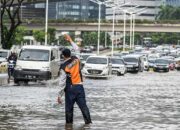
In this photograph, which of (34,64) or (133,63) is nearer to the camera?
(34,64)

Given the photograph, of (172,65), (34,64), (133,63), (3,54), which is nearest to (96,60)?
(3,54)

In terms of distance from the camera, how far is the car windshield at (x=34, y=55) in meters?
37.3

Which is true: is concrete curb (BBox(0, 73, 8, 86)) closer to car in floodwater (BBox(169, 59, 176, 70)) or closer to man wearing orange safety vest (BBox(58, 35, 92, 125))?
man wearing orange safety vest (BBox(58, 35, 92, 125))

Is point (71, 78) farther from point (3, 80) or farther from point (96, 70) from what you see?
point (96, 70)

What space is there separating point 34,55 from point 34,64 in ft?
3.04

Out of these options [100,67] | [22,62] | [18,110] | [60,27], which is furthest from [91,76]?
[60,27]

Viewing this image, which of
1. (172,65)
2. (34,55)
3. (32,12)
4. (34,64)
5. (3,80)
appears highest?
(32,12)

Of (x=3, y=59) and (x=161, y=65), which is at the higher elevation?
(x=3, y=59)

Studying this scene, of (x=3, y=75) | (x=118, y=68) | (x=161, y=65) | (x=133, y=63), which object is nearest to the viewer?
(x=3, y=75)

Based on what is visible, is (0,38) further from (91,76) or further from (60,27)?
(60,27)

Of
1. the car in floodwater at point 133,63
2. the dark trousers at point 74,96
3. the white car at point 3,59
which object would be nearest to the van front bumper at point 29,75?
the white car at point 3,59

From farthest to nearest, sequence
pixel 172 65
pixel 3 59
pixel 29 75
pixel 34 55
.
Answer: pixel 172 65 → pixel 3 59 → pixel 34 55 → pixel 29 75

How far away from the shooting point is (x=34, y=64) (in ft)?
121

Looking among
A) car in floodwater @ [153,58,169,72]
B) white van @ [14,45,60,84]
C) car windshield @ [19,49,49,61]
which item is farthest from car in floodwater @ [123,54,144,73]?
car windshield @ [19,49,49,61]
